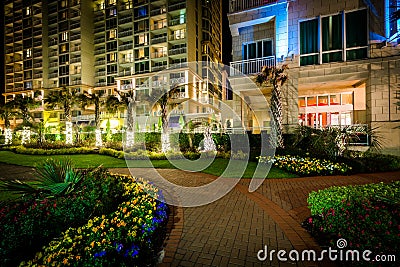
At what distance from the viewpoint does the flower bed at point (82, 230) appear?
9.63 ft

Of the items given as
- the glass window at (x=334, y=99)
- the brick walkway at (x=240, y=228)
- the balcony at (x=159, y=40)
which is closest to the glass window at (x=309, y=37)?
the glass window at (x=334, y=99)

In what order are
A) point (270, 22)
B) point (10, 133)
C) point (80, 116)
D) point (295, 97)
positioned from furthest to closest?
point (80, 116)
point (10, 133)
point (270, 22)
point (295, 97)

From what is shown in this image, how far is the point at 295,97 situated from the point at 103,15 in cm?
5605

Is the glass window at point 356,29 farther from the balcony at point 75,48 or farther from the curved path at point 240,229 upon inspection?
the balcony at point 75,48

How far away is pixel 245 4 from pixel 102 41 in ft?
158

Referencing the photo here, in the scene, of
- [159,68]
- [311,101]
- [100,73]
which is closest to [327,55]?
[311,101]

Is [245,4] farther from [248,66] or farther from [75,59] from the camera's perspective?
[75,59]

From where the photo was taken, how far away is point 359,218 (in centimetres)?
339

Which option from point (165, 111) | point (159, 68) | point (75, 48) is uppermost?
point (75, 48)

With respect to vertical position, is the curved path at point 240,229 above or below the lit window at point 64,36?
below

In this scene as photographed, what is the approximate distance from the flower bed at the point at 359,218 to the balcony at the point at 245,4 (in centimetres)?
1444

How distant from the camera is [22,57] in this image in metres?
60.8

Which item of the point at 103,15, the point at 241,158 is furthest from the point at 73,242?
the point at 103,15

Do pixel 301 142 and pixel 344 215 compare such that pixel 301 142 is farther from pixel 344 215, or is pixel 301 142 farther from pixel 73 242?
pixel 73 242
